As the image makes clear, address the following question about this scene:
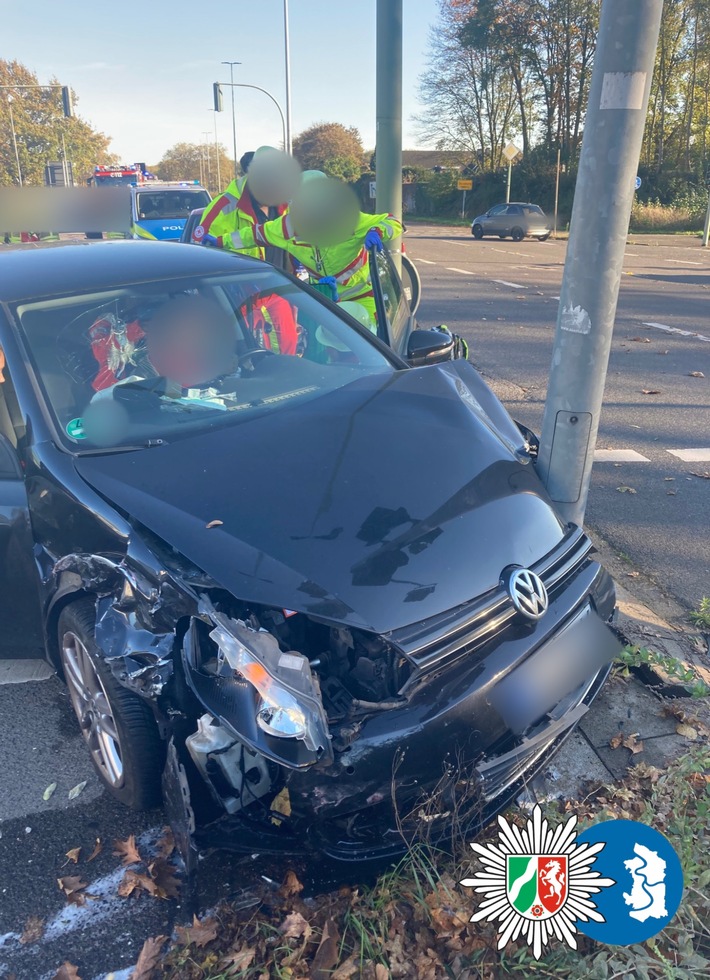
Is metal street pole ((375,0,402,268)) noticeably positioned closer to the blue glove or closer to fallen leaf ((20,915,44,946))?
the blue glove

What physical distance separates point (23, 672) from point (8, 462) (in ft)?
3.81

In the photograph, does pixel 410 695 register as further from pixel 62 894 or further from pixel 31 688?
pixel 31 688

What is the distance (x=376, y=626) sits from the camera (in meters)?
2.24

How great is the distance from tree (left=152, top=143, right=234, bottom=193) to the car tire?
82427 millimetres

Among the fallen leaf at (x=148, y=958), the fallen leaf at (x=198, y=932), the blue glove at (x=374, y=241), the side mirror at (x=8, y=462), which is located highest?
the blue glove at (x=374, y=241)

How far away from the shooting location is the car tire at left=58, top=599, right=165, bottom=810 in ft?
8.21

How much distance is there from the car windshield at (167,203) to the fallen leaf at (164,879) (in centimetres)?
1930

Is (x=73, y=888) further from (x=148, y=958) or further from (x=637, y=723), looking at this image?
(x=637, y=723)

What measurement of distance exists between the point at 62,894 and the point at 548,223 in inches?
1334

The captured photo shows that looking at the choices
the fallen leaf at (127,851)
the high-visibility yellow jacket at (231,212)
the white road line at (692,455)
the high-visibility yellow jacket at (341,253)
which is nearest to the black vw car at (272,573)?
the fallen leaf at (127,851)

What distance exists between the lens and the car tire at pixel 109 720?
2502 mm

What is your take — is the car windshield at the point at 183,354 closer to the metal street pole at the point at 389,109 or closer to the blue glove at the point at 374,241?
the blue glove at the point at 374,241

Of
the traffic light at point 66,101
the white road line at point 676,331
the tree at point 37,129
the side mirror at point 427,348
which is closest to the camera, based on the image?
the side mirror at point 427,348

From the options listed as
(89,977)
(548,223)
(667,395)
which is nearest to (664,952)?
(89,977)
